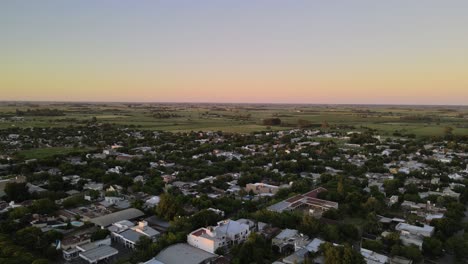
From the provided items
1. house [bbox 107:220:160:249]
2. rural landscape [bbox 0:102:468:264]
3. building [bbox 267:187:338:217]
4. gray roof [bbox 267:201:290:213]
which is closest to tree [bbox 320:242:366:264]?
rural landscape [bbox 0:102:468:264]

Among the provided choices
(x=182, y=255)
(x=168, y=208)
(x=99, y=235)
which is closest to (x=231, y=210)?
(x=168, y=208)

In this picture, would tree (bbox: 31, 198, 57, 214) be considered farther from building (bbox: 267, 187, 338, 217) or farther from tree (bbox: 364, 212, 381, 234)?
tree (bbox: 364, 212, 381, 234)

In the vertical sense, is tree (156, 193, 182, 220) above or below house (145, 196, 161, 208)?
above

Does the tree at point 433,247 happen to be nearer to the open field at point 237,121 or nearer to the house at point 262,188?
the house at point 262,188

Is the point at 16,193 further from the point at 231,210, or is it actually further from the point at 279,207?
the point at 279,207

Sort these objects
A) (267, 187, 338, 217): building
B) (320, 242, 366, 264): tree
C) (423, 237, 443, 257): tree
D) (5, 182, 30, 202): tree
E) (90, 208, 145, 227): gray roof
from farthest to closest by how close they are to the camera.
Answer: (5, 182, 30, 202): tree < (267, 187, 338, 217): building < (90, 208, 145, 227): gray roof < (423, 237, 443, 257): tree < (320, 242, 366, 264): tree

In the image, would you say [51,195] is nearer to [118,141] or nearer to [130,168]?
[130,168]
